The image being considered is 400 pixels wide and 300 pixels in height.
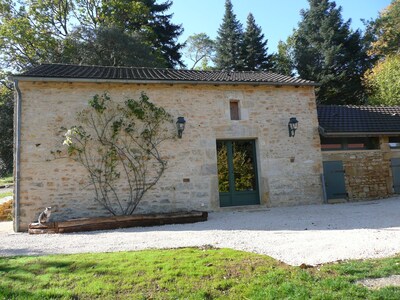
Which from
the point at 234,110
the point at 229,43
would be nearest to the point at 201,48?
the point at 229,43

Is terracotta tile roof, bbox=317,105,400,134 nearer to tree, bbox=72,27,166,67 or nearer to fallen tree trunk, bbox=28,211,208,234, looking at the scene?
fallen tree trunk, bbox=28,211,208,234

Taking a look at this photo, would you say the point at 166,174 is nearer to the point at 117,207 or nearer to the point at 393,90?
the point at 117,207

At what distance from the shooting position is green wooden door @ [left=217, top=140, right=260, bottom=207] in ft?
31.5

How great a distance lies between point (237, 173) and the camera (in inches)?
386

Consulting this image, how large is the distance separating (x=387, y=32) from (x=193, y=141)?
2215cm

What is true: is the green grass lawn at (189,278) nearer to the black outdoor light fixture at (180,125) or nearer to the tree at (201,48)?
the black outdoor light fixture at (180,125)

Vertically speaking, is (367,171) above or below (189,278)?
above

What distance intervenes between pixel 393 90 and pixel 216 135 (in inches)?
564

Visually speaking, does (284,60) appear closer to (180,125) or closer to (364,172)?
(364,172)

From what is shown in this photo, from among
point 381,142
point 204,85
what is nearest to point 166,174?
point 204,85

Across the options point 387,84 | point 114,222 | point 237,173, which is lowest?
point 114,222

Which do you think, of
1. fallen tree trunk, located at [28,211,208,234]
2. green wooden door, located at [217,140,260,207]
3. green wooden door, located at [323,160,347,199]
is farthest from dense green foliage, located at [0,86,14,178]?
green wooden door, located at [323,160,347,199]

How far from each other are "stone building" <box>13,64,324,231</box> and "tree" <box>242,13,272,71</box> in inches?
576

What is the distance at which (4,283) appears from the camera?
11.7 feet
